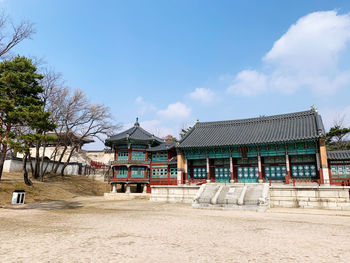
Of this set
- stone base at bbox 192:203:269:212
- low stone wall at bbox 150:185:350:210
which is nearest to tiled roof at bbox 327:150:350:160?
low stone wall at bbox 150:185:350:210

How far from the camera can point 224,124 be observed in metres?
33.2

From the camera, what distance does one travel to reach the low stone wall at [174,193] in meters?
24.2

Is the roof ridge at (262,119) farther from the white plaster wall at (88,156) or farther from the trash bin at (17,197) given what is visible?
the white plaster wall at (88,156)

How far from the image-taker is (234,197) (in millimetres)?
20172

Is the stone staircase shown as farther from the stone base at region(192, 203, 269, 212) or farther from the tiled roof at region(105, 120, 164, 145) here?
the tiled roof at region(105, 120, 164, 145)

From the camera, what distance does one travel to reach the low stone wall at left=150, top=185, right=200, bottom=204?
79.3 feet

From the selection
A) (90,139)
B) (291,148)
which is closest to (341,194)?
(291,148)

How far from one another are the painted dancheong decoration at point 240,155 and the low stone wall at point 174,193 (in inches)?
64.1

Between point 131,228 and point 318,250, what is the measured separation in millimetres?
7262

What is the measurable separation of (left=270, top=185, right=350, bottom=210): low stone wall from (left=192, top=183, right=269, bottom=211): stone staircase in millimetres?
1383

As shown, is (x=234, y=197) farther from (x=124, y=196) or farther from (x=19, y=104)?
(x=19, y=104)

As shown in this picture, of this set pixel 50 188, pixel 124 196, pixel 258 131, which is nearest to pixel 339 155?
pixel 258 131

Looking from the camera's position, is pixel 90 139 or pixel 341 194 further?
pixel 90 139

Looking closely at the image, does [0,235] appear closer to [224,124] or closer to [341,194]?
[341,194]
